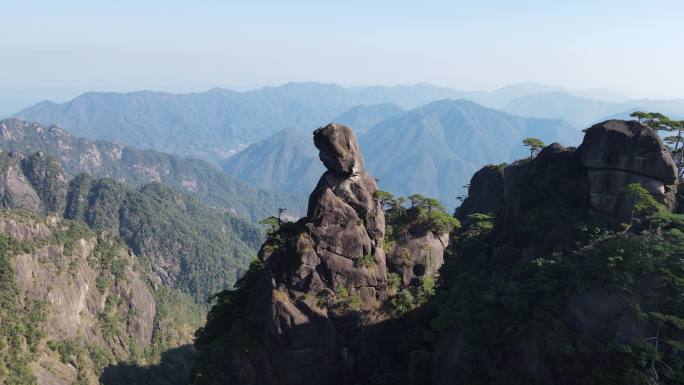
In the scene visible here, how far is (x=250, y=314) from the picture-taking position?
134 ft

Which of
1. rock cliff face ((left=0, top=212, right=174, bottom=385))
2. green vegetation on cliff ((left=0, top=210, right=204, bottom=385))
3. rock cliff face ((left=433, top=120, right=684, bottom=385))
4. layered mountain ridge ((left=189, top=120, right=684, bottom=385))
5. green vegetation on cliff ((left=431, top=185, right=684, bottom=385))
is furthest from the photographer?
green vegetation on cliff ((left=0, top=210, right=204, bottom=385))

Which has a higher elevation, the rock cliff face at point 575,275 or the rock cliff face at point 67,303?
the rock cliff face at point 575,275

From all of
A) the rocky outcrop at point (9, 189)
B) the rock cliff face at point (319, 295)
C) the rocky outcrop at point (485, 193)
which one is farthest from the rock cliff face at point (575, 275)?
the rocky outcrop at point (9, 189)

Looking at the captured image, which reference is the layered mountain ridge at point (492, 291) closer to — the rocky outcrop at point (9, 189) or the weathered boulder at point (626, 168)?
the weathered boulder at point (626, 168)

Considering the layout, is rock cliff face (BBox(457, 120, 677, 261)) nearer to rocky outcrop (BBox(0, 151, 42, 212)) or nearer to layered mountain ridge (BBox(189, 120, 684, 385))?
layered mountain ridge (BBox(189, 120, 684, 385))

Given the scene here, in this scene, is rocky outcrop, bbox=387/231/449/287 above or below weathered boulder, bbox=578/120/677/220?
below

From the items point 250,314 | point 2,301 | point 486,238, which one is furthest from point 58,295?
point 486,238

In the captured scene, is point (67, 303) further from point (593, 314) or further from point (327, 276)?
point (593, 314)

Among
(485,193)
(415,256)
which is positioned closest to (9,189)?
(485,193)

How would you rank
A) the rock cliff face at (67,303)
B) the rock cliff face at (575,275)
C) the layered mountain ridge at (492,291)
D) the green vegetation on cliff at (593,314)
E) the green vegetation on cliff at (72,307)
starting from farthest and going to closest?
the green vegetation on cliff at (72,307), the rock cliff face at (67,303), the layered mountain ridge at (492,291), the rock cliff face at (575,275), the green vegetation on cliff at (593,314)

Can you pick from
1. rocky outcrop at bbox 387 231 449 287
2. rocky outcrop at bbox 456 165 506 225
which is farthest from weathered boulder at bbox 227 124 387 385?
rocky outcrop at bbox 456 165 506 225

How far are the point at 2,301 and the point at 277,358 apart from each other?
7896 cm

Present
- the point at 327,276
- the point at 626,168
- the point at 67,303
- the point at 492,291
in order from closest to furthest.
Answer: the point at 492,291, the point at 626,168, the point at 327,276, the point at 67,303

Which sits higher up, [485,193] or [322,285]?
[485,193]
